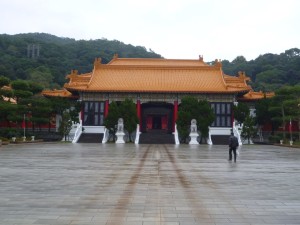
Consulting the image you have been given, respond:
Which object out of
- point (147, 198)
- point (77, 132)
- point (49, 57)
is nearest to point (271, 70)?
point (49, 57)

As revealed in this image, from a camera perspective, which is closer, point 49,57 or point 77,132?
point 77,132

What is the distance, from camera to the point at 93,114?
4181 centimetres

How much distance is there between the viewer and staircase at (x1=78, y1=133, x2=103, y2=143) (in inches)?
1476

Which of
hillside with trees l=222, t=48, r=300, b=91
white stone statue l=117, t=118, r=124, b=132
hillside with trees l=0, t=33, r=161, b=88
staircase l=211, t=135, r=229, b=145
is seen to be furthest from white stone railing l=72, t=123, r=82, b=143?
hillside with trees l=222, t=48, r=300, b=91

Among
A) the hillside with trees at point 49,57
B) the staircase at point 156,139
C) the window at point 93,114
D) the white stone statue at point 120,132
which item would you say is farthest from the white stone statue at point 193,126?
the hillside with trees at point 49,57

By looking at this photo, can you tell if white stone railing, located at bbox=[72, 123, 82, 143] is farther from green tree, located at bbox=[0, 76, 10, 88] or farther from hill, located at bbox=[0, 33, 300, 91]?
hill, located at bbox=[0, 33, 300, 91]

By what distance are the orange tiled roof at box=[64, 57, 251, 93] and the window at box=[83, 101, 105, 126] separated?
2158mm

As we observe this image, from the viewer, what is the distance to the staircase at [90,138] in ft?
123

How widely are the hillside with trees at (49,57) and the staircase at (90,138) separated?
3904 cm

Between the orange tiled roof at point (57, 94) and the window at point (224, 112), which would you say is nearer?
the window at point (224, 112)

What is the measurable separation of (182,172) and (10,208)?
21.9 ft

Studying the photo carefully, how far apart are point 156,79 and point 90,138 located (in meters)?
10.4

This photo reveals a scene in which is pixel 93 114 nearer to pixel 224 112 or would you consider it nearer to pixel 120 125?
pixel 120 125

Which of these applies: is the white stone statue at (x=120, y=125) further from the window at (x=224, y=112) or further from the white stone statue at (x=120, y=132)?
the window at (x=224, y=112)
